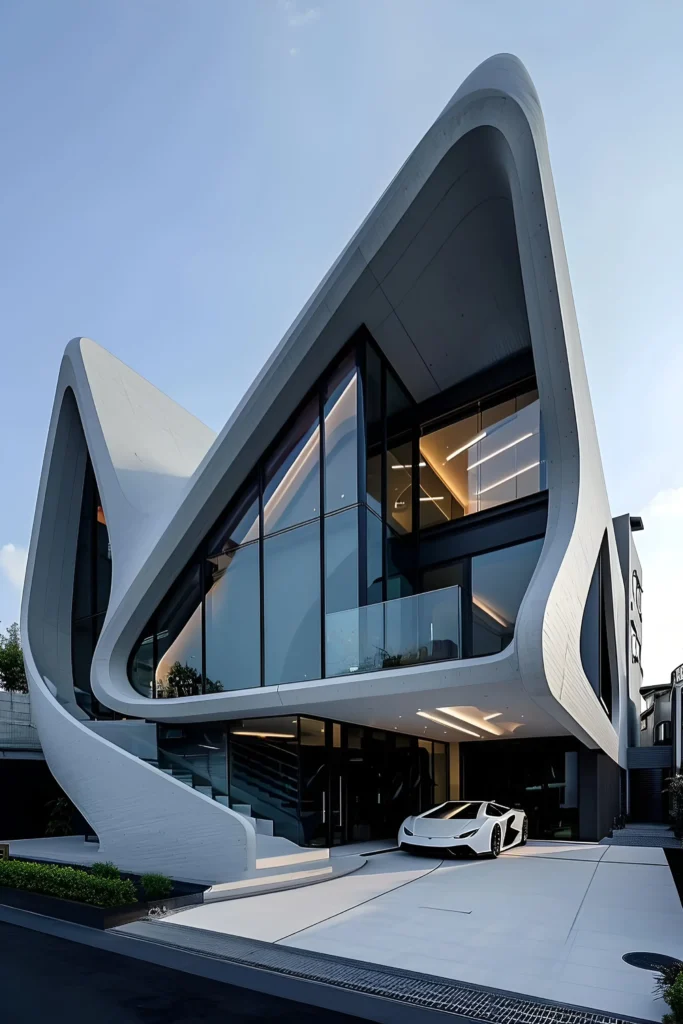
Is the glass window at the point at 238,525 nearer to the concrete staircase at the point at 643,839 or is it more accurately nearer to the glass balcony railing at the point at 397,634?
the glass balcony railing at the point at 397,634

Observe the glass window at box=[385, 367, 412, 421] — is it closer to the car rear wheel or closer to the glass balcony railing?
the glass balcony railing

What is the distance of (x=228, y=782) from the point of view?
15820 mm

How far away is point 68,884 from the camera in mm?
9555

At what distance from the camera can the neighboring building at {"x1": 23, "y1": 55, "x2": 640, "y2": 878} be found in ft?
39.9

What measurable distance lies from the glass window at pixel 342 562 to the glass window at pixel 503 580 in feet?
8.10

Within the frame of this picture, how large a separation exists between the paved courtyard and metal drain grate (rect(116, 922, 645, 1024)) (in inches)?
9.0

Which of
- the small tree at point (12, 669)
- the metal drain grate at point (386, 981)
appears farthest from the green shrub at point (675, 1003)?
the small tree at point (12, 669)

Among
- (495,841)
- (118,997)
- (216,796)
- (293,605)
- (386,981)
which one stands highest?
(293,605)

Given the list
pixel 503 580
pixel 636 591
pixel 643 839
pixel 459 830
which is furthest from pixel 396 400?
pixel 636 591

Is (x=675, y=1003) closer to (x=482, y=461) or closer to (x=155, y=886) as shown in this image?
(x=155, y=886)

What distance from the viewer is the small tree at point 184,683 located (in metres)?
16.3

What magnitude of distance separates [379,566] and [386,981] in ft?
31.4

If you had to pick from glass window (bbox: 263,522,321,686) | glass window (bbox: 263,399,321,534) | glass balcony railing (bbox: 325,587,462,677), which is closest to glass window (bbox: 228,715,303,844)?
glass window (bbox: 263,522,321,686)

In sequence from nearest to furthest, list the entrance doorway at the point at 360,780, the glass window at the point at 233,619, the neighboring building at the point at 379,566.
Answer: the neighboring building at the point at 379,566
the entrance doorway at the point at 360,780
the glass window at the point at 233,619
